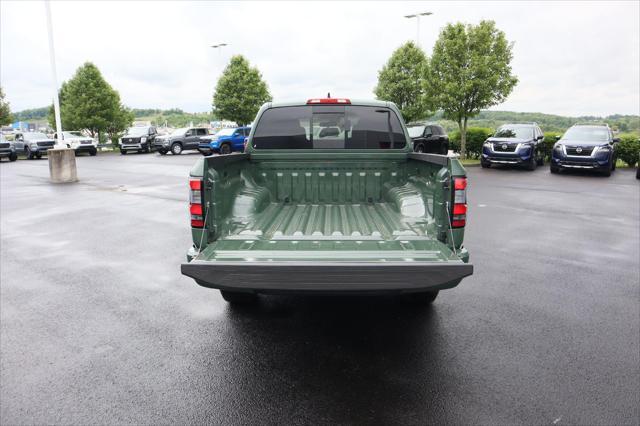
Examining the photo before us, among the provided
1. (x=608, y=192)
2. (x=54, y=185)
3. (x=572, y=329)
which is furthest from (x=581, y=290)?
(x=54, y=185)

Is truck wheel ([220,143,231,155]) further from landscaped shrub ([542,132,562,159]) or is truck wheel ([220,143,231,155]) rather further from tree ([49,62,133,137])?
tree ([49,62,133,137])

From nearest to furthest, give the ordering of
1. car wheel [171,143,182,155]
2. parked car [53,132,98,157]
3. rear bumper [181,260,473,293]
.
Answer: rear bumper [181,260,473,293]
car wheel [171,143,182,155]
parked car [53,132,98,157]

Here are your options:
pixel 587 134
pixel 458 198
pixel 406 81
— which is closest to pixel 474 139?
pixel 587 134

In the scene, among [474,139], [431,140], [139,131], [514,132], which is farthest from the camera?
[139,131]

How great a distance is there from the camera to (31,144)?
2986 cm

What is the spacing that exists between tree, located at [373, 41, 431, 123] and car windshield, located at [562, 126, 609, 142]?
674 inches

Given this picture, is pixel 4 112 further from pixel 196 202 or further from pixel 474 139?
pixel 196 202

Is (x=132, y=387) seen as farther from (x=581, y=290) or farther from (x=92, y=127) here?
(x=92, y=127)

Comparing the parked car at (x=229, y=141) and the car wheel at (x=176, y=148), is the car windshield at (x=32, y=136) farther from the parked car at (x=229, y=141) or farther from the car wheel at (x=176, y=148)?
the parked car at (x=229, y=141)

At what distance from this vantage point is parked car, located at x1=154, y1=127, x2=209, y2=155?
3091 centimetres

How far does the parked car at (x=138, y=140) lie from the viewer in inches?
1308

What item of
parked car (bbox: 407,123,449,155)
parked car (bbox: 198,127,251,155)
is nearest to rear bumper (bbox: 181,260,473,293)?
parked car (bbox: 407,123,449,155)

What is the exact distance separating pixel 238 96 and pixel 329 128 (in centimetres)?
3725

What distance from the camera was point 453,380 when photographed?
127 inches
